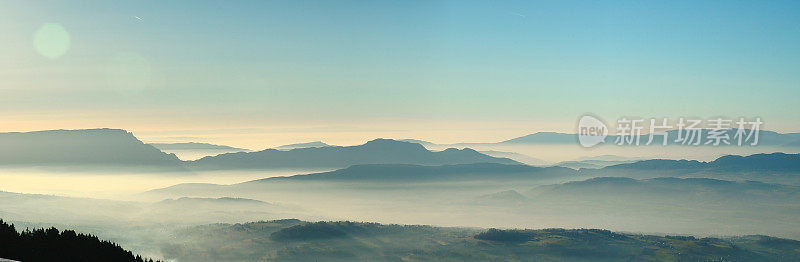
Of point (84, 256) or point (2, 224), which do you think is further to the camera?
point (2, 224)

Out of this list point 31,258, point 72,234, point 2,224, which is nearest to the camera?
point 31,258

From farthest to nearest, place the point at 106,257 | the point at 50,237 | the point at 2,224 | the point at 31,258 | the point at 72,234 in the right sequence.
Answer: the point at 72,234, the point at 50,237, the point at 2,224, the point at 106,257, the point at 31,258

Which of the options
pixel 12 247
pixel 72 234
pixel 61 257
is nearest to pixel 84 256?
pixel 61 257

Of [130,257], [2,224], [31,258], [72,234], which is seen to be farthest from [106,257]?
[72,234]

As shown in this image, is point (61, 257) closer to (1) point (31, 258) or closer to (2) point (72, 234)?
(1) point (31, 258)

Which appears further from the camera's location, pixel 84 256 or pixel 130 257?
pixel 130 257

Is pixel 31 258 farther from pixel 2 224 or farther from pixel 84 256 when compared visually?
pixel 2 224
